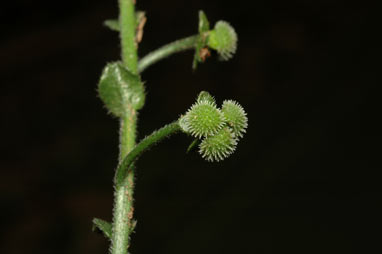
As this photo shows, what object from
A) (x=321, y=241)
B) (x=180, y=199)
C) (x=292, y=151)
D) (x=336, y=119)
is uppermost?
(x=336, y=119)

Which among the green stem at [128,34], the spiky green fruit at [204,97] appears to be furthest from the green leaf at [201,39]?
the spiky green fruit at [204,97]

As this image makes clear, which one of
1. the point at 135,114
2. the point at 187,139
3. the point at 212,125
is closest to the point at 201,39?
the point at 135,114

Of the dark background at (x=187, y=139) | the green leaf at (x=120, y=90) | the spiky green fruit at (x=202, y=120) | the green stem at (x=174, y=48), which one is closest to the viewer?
the spiky green fruit at (x=202, y=120)

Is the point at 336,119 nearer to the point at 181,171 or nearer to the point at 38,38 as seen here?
the point at 181,171

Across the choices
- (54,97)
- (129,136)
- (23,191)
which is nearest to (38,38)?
(54,97)

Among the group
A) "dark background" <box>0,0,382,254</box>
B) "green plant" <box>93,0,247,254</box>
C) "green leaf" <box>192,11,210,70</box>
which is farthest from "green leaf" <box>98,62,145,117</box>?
"dark background" <box>0,0,382,254</box>

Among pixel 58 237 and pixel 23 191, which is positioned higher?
pixel 23 191

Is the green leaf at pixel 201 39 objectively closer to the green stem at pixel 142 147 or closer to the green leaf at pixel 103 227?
the green stem at pixel 142 147

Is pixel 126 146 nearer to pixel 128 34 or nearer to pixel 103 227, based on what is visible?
pixel 103 227
